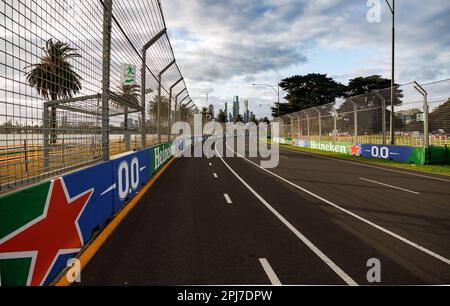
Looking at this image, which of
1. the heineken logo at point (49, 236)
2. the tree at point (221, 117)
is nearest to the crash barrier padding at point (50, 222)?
the heineken logo at point (49, 236)

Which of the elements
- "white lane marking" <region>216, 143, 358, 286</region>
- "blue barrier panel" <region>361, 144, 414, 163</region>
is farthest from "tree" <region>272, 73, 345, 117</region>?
"white lane marking" <region>216, 143, 358, 286</region>

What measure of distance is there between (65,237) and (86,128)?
2797 millimetres

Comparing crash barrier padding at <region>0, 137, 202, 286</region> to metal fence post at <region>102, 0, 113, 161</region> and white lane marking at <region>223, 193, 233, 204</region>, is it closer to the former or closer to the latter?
metal fence post at <region>102, 0, 113, 161</region>

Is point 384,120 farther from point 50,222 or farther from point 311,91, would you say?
point 311,91

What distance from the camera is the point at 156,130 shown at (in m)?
19.2

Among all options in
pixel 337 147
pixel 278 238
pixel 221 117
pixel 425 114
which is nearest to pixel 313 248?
pixel 278 238

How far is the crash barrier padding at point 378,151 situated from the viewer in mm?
21531

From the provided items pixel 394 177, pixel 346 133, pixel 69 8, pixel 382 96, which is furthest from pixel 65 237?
pixel 346 133

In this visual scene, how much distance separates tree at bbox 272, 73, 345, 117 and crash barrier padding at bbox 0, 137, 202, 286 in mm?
87285

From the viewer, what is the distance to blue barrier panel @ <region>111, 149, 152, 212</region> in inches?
325

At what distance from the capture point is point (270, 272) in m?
4.74

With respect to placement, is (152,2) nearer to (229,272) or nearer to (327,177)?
(327,177)

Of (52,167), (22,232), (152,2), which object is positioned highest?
(152,2)

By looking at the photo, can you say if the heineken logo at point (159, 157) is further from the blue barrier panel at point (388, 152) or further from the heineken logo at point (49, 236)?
the blue barrier panel at point (388, 152)
